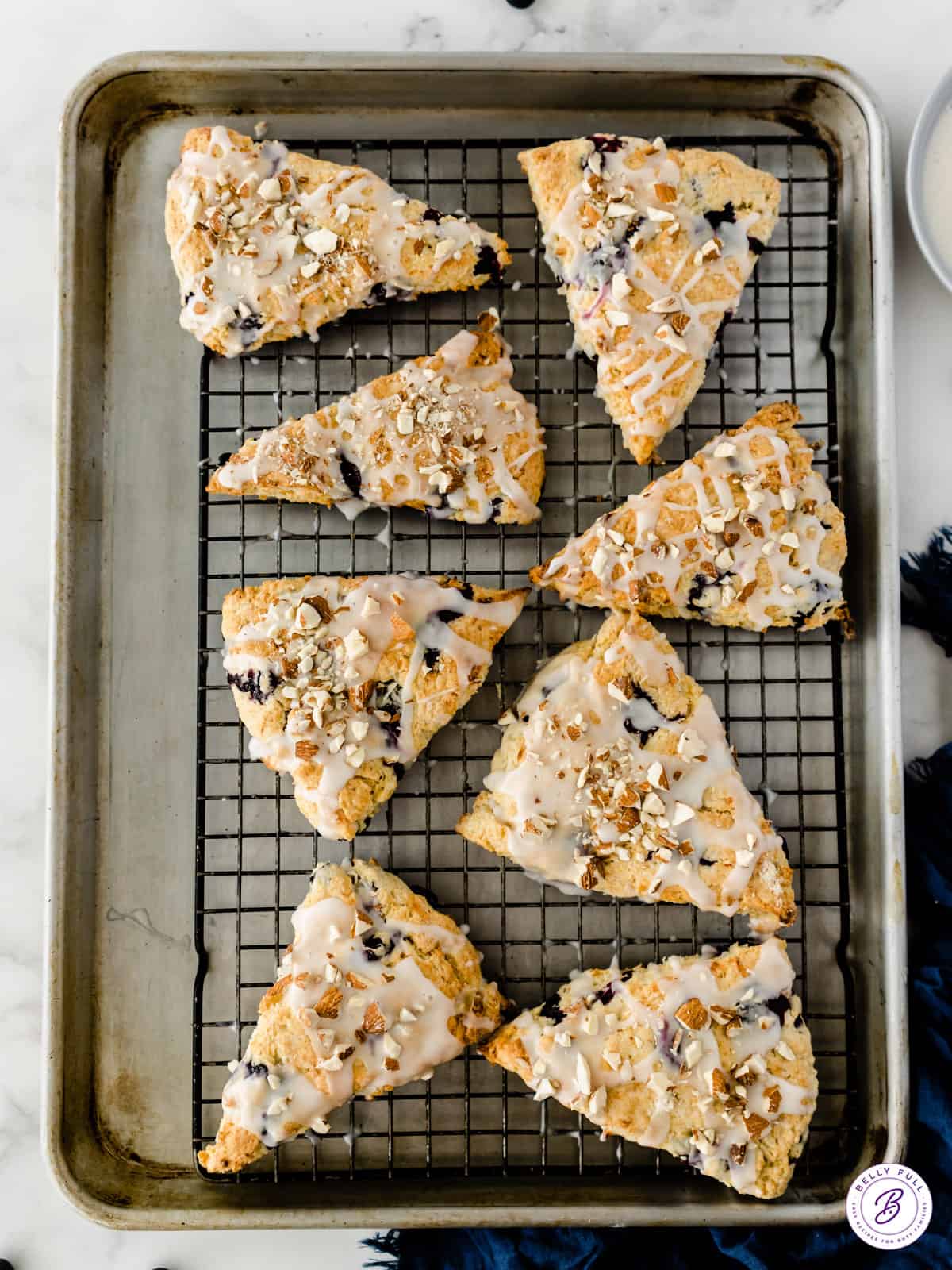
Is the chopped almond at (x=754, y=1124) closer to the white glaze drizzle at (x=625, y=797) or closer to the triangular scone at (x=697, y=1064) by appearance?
the triangular scone at (x=697, y=1064)

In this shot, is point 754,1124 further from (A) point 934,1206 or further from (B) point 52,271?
(B) point 52,271

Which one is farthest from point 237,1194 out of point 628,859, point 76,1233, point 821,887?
point 821,887

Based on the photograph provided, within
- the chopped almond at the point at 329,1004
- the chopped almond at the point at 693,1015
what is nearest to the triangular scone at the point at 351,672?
the chopped almond at the point at 329,1004

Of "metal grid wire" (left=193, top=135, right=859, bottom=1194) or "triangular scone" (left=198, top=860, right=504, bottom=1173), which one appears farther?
"metal grid wire" (left=193, top=135, right=859, bottom=1194)

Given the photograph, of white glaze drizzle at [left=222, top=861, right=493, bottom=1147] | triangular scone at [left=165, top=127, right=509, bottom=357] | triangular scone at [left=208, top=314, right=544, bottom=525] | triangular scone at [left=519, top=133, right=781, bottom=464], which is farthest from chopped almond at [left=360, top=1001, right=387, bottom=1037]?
triangular scone at [left=165, top=127, right=509, bottom=357]

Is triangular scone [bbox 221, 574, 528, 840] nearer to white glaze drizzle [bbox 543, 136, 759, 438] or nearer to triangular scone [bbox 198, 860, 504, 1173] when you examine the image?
triangular scone [bbox 198, 860, 504, 1173]

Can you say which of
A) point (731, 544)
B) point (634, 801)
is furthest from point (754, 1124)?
point (731, 544)
